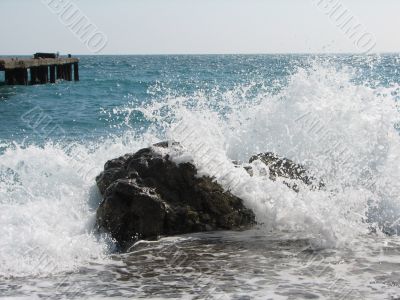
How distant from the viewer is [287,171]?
6914 millimetres

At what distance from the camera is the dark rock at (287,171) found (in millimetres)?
6661

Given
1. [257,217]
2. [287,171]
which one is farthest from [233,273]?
[287,171]

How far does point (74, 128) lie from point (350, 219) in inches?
395

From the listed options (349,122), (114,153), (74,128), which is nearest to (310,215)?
(349,122)

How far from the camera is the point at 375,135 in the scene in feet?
25.2

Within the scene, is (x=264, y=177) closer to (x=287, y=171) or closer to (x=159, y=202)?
(x=287, y=171)

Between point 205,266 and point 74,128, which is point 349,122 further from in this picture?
point 74,128

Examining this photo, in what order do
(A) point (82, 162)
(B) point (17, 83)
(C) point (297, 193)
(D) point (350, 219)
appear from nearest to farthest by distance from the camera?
(D) point (350, 219) < (C) point (297, 193) < (A) point (82, 162) < (B) point (17, 83)

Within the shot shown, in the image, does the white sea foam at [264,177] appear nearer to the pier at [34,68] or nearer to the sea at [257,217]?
the sea at [257,217]

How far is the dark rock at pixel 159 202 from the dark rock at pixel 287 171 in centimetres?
73

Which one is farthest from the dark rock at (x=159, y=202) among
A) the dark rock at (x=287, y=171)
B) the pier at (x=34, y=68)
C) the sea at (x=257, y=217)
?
the pier at (x=34, y=68)

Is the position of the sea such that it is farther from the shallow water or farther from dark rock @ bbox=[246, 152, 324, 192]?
dark rock @ bbox=[246, 152, 324, 192]

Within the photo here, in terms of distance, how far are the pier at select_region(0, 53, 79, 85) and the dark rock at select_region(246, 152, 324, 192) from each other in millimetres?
13857

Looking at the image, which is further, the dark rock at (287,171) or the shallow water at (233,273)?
the dark rock at (287,171)
